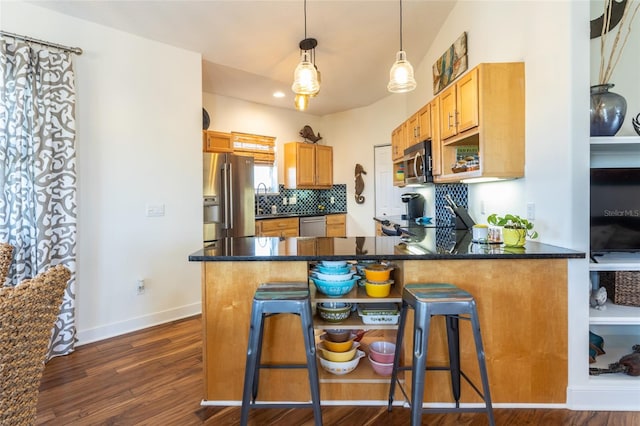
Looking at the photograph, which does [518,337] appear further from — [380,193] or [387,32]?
[380,193]

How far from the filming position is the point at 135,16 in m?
2.66

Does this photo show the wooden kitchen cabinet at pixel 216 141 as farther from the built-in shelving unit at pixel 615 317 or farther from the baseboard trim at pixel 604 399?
the baseboard trim at pixel 604 399

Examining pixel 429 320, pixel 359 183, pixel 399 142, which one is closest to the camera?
pixel 429 320

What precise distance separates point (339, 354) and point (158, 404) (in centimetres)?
109

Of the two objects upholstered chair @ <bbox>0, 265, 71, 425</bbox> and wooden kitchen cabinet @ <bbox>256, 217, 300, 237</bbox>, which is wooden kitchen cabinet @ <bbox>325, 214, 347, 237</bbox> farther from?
upholstered chair @ <bbox>0, 265, 71, 425</bbox>

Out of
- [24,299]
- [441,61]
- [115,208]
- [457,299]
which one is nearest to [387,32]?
[441,61]

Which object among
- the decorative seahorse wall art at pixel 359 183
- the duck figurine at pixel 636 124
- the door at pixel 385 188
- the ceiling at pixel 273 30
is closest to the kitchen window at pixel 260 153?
the ceiling at pixel 273 30

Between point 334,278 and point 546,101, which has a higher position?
point 546,101

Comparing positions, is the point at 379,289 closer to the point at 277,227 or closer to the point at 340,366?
the point at 340,366

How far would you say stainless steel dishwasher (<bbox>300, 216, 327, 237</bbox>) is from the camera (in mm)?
5195

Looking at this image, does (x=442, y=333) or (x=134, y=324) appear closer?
(x=442, y=333)

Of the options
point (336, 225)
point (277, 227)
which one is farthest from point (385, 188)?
point (277, 227)

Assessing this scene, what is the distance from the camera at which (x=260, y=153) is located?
5188mm

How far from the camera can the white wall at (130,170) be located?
268 cm
